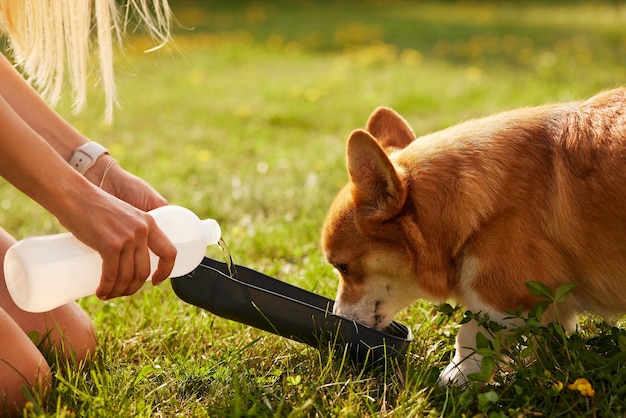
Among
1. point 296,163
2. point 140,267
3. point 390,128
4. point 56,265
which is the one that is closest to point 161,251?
point 140,267

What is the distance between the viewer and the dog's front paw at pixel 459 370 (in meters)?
2.44

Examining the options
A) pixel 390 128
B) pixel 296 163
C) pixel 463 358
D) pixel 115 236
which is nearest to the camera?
pixel 115 236

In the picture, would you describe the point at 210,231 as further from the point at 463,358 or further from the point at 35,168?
the point at 463,358

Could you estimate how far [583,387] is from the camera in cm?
213

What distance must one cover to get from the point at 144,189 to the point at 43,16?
0.78 metres

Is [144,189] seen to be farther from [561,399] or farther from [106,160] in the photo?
[561,399]

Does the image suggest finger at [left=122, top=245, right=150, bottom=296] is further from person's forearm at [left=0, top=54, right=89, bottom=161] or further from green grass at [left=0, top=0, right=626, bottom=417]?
person's forearm at [left=0, top=54, right=89, bottom=161]

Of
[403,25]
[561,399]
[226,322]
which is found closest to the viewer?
[561,399]

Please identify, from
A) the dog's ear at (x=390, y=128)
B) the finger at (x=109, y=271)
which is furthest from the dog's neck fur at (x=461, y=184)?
the finger at (x=109, y=271)

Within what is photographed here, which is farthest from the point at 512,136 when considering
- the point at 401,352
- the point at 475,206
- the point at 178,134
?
the point at 178,134

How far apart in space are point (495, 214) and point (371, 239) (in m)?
0.43

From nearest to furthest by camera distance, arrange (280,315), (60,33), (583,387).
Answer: (583,387) < (280,315) < (60,33)

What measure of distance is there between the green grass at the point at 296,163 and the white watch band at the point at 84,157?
61cm

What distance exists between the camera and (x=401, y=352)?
2.56 m
